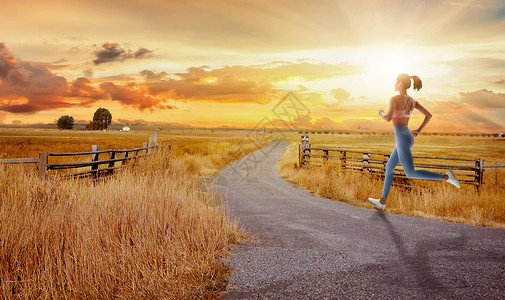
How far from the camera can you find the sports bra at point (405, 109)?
637 centimetres

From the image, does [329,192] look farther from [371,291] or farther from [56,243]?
[56,243]

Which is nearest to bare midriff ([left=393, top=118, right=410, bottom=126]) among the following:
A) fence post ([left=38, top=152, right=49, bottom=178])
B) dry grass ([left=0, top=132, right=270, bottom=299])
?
dry grass ([left=0, top=132, right=270, bottom=299])

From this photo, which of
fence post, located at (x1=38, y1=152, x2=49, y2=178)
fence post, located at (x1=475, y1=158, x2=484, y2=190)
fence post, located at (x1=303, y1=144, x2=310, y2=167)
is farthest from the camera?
fence post, located at (x1=303, y1=144, x2=310, y2=167)

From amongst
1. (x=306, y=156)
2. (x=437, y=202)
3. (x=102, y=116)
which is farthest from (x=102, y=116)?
(x=437, y=202)

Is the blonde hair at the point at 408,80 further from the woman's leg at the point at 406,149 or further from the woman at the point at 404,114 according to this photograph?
the woman's leg at the point at 406,149

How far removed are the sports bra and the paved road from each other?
8.10ft

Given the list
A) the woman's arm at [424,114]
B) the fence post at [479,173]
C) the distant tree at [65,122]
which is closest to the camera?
the woman's arm at [424,114]

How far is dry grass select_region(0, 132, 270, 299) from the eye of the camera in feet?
13.6

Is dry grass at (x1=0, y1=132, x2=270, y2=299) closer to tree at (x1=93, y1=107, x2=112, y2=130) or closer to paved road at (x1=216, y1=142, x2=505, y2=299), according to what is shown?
paved road at (x1=216, y1=142, x2=505, y2=299)

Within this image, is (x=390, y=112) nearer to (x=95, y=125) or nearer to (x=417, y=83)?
(x=417, y=83)

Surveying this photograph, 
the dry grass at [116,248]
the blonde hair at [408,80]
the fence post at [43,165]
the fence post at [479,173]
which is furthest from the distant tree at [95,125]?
the blonde hair at [408,80]

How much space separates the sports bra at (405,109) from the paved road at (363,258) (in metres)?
2.47

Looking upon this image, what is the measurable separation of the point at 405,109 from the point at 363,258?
298 centimetres

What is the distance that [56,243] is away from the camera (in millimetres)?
4867
